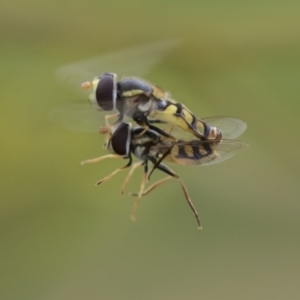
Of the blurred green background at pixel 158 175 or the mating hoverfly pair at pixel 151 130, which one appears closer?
the mating hoverfly pair at pixel 151 130

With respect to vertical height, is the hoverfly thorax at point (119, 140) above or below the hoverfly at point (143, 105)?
below

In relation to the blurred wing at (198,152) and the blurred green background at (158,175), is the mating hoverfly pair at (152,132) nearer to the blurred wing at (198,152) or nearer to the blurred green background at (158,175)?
the blurred wing at (198,152)

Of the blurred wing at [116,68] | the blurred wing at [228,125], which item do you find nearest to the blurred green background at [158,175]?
the blurred wing at [116,68]

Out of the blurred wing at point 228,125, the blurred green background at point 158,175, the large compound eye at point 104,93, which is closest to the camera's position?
the large compound eye at point 104,93

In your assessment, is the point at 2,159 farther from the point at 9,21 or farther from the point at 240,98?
the point at 240,98

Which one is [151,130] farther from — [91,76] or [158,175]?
[158,175]

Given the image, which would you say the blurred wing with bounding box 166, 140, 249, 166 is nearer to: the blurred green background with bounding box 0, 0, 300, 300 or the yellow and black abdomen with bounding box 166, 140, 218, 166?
the yellow and black abdomen with bounding box 166, 140, 218, 166

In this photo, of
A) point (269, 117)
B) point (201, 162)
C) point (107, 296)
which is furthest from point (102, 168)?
point (201, 162)

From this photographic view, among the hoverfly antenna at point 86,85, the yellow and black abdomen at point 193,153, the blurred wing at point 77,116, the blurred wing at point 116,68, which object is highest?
the hoverfly antenna at point 86,85
